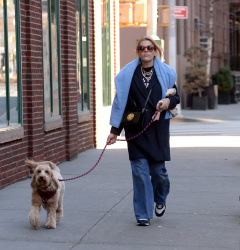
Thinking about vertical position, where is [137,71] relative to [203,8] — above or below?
below

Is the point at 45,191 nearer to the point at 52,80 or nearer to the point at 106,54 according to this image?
the point at 52,80

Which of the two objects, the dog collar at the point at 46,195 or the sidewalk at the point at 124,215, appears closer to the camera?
the sidewalk at the point at 124,215

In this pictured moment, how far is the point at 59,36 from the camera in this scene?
1369 centimetres

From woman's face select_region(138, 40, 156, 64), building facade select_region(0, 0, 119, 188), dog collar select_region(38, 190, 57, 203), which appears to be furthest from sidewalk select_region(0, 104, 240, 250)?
woman's face select_region(138, 40, 156, 64)

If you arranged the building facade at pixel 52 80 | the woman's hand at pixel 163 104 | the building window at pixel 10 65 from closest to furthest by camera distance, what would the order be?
the woman's hand at pixel 163 104, the building window at pixel 10 65, the building facade at pixel 52 80

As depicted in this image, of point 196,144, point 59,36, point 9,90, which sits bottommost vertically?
point 196,144

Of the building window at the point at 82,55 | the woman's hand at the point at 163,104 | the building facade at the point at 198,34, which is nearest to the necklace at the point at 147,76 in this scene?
the woman's hand at the point at 163,104

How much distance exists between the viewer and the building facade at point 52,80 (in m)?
11.0

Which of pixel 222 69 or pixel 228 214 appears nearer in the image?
pixel 228 214

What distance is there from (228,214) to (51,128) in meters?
4.91

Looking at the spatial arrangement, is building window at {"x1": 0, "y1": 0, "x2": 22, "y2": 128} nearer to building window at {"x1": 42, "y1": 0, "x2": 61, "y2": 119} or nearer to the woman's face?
building window at {"x1": 42, "y1": 0, "x2": 61, "y2": 119}

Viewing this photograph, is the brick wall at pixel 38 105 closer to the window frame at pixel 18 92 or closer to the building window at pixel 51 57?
the window frame at pixel 18 92

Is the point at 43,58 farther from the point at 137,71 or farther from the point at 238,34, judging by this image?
the point at 238,34

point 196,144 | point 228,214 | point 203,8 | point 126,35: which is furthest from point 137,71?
point 203,8
